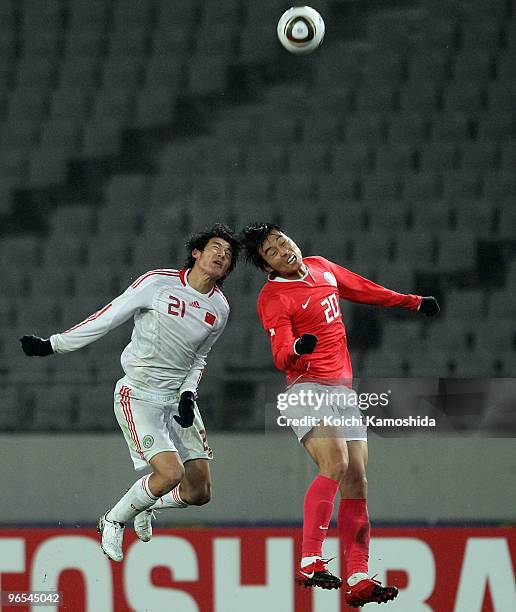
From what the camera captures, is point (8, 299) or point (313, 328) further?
point (8, 299)

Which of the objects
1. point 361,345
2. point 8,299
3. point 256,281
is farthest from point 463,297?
point 8,299

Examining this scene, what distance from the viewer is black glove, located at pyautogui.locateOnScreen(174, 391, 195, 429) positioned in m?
4.75

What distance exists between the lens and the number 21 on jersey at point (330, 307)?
477 cm

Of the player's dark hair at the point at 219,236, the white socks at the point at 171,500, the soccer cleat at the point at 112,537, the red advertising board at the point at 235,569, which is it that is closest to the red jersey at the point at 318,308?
the player's dark hair at the point at 219,236

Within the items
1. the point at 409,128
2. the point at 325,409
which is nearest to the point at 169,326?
the point at 325,409

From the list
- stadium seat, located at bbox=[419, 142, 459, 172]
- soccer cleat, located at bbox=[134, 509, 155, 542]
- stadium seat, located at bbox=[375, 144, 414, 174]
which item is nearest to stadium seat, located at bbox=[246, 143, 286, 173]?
stadium seat, located at bbox=[375, 144, 414, 174]

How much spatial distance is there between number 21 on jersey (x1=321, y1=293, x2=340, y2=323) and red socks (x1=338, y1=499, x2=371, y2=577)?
0.73 metres

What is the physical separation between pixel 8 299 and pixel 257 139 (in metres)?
2.16

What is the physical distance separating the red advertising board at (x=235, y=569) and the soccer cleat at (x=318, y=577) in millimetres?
1350

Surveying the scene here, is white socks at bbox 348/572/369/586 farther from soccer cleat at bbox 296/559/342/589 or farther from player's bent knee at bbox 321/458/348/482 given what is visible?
player's bent knee at bbox 321/458/348/482

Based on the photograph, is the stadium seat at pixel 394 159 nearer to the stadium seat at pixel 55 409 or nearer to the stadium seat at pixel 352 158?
the stadium seat at pixel 352 158

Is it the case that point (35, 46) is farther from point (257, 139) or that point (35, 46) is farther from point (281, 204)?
point (281, 204)

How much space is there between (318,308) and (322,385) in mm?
311

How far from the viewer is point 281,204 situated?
8281mm
